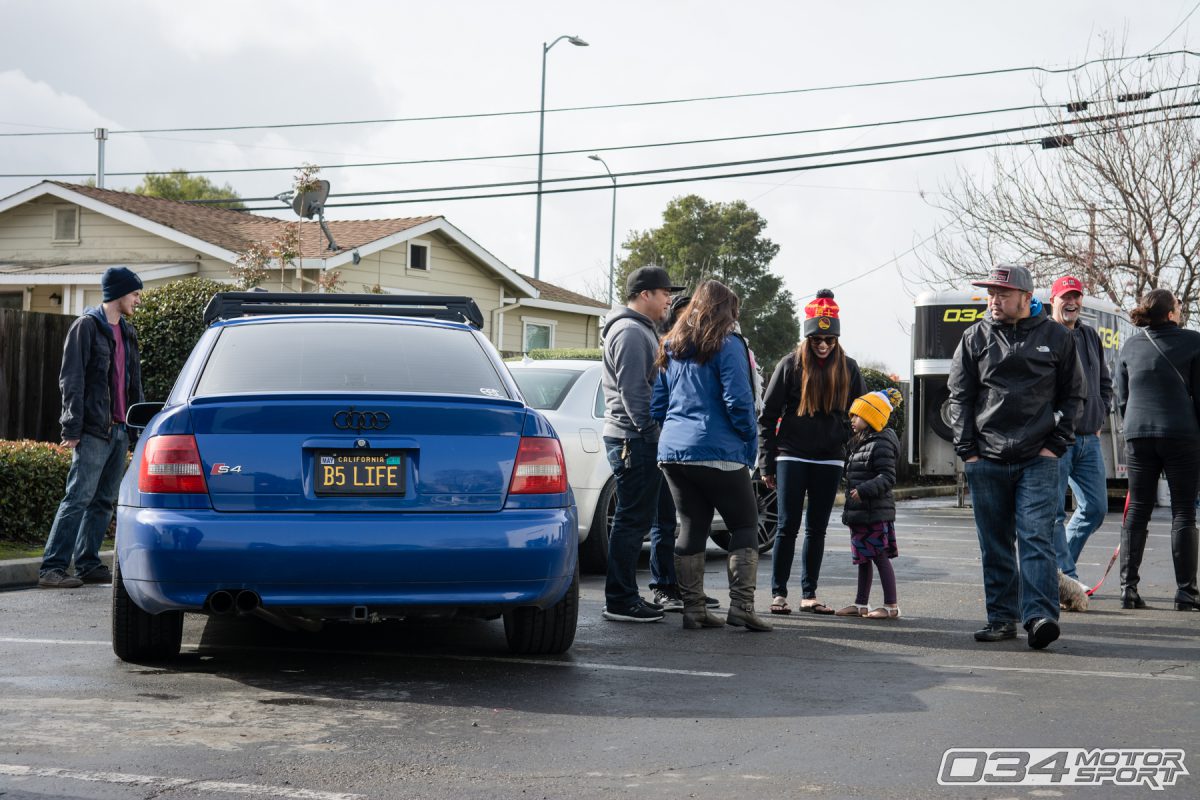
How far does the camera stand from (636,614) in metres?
7.54

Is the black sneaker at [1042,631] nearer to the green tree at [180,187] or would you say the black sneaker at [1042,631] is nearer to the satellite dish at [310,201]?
the satellite dish at [310,201]

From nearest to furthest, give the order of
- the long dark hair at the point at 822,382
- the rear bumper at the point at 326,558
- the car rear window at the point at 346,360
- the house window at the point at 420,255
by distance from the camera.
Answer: the rear bumper at the point at 326,558
the car rear window at the point at 346,360
the long dark hair at the point at 822,382
the house window at the point at 420,255

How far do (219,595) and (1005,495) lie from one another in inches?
153

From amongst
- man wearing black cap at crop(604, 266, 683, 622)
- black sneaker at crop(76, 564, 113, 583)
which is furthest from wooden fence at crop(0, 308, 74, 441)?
man wearing black cap at crop(604, 266, 683, 622)

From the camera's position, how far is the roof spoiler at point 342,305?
6977mm

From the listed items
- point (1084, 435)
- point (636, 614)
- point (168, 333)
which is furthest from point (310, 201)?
point (1084, 435)

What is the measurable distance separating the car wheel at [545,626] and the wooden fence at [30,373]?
998cm

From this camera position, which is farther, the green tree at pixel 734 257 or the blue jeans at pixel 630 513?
the green tree at pixel 734 257

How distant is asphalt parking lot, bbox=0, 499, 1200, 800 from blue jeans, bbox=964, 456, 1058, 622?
246 millimetres

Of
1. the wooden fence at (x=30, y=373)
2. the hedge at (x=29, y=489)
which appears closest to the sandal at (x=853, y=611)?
the hedge at (x=29, y=489)

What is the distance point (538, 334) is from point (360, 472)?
2564cm

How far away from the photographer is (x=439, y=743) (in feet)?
15.0

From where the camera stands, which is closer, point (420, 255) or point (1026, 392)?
point (1026, 392)

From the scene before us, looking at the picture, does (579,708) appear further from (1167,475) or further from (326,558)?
(1167,475)
